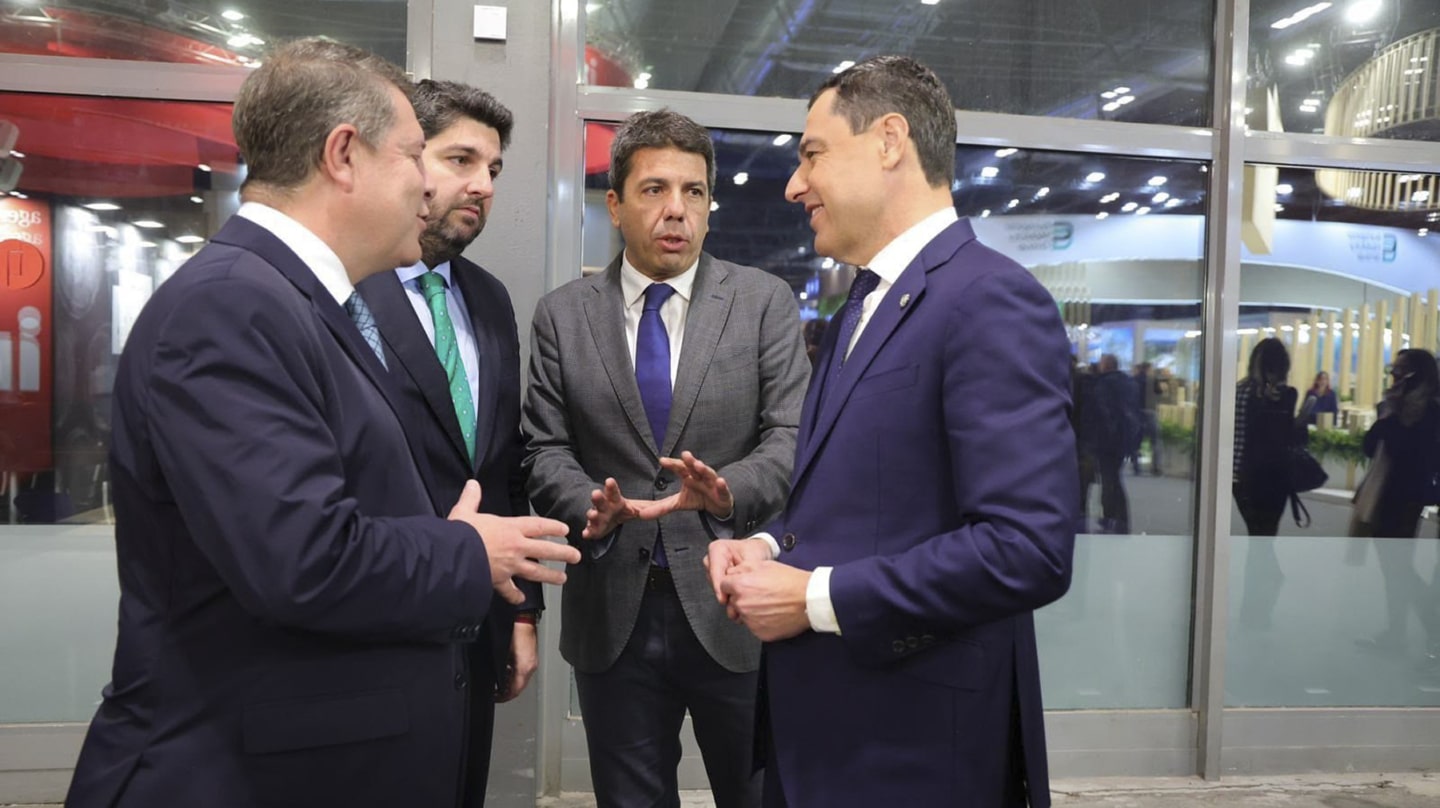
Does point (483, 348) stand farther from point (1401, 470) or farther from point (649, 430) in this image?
point (1401, 470)

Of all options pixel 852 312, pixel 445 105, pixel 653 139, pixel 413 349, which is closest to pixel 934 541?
pixel 852 312

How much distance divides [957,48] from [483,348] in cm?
252

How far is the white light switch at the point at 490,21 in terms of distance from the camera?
3338 millimetres

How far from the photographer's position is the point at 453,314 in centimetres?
217

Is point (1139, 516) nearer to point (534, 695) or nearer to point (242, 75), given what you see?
point (534, 695)

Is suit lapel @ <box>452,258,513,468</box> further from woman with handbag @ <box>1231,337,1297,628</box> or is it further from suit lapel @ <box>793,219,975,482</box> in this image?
woman with handbag @ <box>1231,337,1297,628</box>

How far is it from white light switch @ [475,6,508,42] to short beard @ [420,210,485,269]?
1473mm

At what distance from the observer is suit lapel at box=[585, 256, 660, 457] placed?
2217 millimetres

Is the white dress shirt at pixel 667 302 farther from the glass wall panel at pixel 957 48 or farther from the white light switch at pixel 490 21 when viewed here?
the glass wall panel at pixel 957 48

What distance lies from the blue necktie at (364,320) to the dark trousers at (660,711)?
0.75 m

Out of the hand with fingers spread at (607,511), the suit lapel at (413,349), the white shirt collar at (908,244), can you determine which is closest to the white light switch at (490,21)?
the suit lapel at (413,349)

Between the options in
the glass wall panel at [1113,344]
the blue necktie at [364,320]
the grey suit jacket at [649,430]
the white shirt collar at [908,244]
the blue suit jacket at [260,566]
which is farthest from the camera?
the glass wall panel at [1113,344]

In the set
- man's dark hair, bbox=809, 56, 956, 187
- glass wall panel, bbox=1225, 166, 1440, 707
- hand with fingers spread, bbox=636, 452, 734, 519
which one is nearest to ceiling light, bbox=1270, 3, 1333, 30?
glass wall panel, bbox=1225, 166, 1440, 707

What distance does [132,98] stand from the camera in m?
3.51
